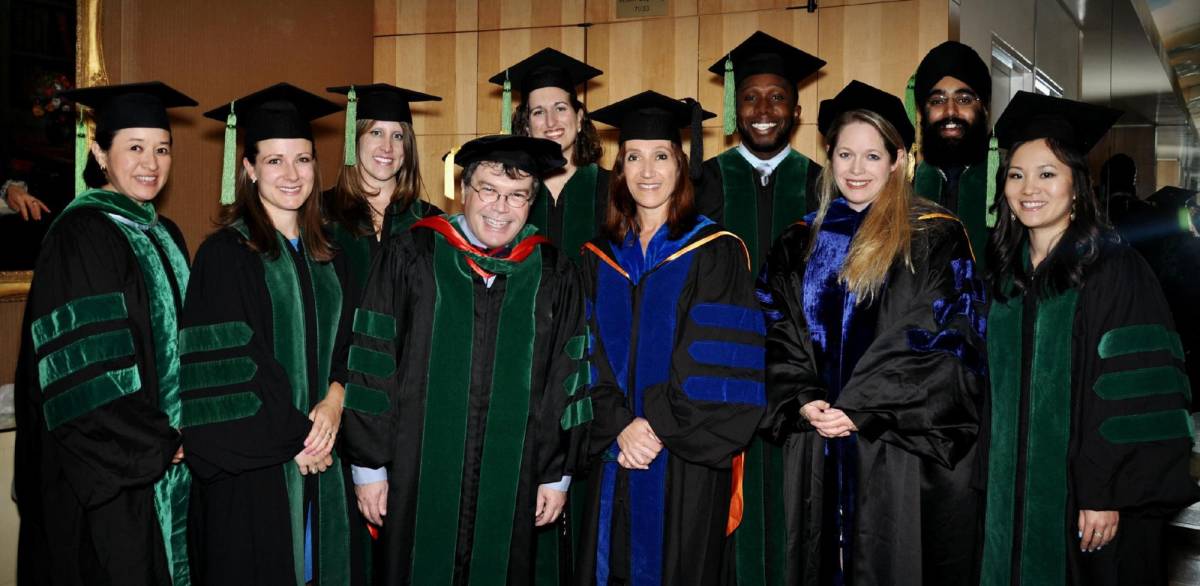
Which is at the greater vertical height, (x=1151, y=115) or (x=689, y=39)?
(x=1151, y=115)

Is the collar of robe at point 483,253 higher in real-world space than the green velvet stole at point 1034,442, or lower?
higher

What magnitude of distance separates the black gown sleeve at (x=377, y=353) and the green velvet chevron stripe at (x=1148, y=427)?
2.04 m

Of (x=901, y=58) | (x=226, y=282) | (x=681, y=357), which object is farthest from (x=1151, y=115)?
(x=226, y=282)

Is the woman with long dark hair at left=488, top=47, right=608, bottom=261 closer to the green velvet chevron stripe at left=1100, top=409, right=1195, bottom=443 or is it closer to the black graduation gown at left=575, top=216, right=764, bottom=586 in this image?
the black graduation gown at left=575, top=216, right=764, bottom=586

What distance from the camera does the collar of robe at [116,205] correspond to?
2.54 metres

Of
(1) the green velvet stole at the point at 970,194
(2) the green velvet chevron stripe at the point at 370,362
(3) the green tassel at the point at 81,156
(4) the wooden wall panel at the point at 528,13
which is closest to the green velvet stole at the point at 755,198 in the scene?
(1) the green velvet stole at the point at 970,194

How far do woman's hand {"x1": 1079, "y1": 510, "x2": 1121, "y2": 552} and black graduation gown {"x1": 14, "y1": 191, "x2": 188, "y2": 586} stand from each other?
266 centimetres

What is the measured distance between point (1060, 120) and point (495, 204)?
5.84 feet

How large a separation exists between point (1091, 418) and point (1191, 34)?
355 inches

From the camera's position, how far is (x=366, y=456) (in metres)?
2.57

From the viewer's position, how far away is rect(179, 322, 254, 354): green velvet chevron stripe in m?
2.53

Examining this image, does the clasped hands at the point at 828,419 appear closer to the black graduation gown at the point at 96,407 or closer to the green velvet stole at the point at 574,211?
the green velvet stole at the point at 574,211

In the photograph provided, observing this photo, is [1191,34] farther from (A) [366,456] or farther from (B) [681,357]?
(A) [366,456]

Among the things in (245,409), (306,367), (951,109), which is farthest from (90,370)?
(951,109)
